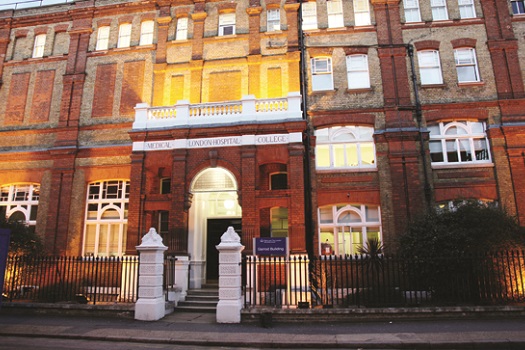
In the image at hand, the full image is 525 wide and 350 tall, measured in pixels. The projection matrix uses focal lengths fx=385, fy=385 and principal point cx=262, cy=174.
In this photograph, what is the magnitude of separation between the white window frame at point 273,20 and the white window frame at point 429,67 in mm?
6777

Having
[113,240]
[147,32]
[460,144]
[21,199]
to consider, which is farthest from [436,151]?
[21,199]

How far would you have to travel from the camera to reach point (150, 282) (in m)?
11.4

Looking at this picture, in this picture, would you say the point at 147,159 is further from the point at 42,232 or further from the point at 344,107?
the point at 344,107

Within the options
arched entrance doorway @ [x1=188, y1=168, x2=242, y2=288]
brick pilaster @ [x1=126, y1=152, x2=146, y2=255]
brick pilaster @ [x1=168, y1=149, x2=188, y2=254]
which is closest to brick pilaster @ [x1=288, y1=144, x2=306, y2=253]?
arched entrance doorway @ [x1=188, y1=168, x2=242, y2=288]

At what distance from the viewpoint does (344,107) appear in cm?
1734

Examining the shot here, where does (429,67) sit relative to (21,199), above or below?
above

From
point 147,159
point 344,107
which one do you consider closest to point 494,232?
point 344,107

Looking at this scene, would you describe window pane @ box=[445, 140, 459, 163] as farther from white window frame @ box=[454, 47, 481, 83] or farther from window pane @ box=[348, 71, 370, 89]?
window pane @ box=[348, 71, 370, 89]

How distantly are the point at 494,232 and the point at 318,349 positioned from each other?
7.28 metres

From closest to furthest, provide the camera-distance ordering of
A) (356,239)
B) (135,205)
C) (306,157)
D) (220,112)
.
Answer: (135,205), (356,239), (220,112), (306,157)

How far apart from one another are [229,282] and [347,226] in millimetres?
7020

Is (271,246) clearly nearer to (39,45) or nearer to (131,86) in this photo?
(131,86)

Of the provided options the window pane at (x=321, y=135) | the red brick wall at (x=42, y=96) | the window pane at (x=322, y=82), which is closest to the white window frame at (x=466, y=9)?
the window pane at (x=322, y=82)

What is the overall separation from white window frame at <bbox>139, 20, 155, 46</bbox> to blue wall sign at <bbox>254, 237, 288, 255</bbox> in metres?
12.6
